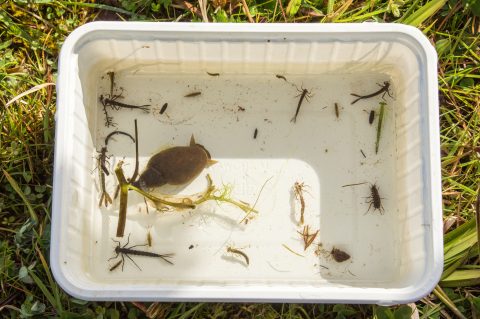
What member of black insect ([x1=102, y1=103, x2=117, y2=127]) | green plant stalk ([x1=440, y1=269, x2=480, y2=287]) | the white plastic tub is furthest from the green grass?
black insect ([x1=102, y1=103, x2=117, y2=127])

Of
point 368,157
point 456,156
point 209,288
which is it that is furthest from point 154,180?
point 456,156

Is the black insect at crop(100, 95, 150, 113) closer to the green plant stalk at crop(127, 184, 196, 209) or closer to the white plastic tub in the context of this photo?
the white plastic tub

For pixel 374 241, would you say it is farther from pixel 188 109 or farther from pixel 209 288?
pixel 188 109

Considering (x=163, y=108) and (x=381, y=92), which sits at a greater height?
(x=381, y=92)

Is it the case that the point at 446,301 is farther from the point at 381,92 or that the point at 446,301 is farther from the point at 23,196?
the point at 23,196

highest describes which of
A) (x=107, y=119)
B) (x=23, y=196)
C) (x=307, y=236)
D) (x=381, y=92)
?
(x=381, y=92)

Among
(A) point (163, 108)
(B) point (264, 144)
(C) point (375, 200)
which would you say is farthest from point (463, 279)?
(A) point (163, 108)

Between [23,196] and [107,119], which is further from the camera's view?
[107,119]
